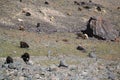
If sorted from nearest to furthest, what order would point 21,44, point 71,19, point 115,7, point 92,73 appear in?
point 92,73
point 21,44
point 71,19
point 115,7

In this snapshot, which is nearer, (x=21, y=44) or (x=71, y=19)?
(x=21, y=44)

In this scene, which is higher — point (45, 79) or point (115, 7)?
point (45, 79)

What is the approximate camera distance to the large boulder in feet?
170

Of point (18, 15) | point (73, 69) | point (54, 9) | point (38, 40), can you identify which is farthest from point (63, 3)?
point (73, 69)

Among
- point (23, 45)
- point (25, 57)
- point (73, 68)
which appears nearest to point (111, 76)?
point (73, 68)

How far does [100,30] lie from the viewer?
2068 inches

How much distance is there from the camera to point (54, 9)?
2478 inches

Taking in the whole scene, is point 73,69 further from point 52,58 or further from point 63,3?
point 63,3

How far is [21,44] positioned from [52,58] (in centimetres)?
415

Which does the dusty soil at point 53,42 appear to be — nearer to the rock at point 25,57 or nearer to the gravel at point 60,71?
the gravel at point 60,71

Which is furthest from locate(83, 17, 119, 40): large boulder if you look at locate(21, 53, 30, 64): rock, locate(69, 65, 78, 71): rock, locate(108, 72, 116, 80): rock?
locate(108, 72, 116, 80): rock

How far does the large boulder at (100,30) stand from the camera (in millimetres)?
51906

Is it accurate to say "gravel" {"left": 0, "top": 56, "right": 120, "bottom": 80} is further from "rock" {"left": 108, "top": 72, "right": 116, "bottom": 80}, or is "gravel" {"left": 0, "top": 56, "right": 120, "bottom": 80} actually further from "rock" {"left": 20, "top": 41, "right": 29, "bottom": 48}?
"rock" {"left": 20, "top": 41, "right": 29, "bottom": 48}

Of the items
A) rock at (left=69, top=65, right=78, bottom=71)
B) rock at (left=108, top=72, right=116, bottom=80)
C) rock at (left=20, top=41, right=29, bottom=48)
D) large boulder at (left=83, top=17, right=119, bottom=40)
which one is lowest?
large boulder at (left=83, top=17, right=119, bottom=40)
